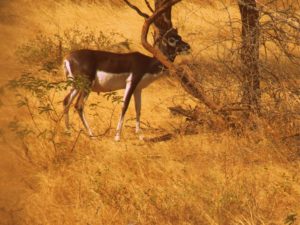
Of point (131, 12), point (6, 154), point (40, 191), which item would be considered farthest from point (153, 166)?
point (131, 12)

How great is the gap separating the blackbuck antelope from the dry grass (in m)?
0.49

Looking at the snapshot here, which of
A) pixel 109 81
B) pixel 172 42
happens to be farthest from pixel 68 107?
pixel 172 42

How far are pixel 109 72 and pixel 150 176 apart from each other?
2096 millimetres

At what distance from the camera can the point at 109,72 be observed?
7777 mm

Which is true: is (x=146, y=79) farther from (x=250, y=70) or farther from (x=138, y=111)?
(x=250, y=70)

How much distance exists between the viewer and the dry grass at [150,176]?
208 inches

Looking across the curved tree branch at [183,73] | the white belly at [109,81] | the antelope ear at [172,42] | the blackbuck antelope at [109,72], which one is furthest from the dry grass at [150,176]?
the antelope ear at [172,42]

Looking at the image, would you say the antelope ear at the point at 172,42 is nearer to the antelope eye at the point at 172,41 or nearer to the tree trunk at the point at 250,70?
the antelope eye at the point at 172,41

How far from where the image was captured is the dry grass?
17.3 ft

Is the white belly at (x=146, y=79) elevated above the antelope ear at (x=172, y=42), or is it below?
below

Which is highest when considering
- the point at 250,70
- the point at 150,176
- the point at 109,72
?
the point at 250,70

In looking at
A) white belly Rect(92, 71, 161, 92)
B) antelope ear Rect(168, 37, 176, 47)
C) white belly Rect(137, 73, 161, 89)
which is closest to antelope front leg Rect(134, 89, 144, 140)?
white belly Rect(137, 73, 161, 89)

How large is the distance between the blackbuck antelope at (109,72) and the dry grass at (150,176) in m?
0.49

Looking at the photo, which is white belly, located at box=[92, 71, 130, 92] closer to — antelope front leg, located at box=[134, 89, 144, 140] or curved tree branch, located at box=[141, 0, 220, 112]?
antelope front leg, located at box=[134, 89, 144, 140]
